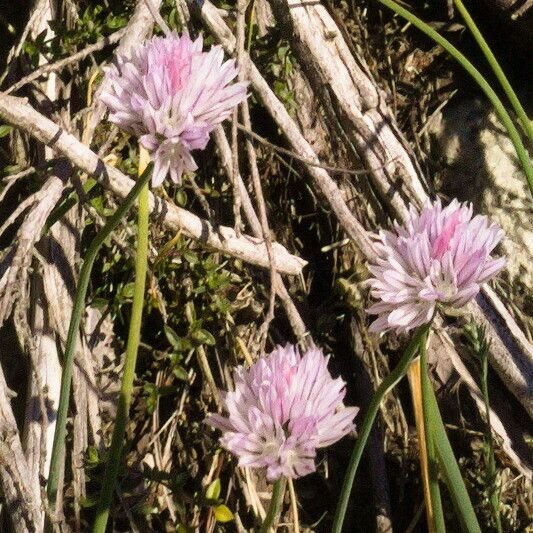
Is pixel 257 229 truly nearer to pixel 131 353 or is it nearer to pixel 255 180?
pixel 255 180

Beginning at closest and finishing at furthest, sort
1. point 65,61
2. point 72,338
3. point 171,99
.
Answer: point 171,99 → point 72,338 → point 65,61

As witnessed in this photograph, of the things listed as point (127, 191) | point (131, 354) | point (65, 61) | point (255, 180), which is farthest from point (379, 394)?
point (65, 61)

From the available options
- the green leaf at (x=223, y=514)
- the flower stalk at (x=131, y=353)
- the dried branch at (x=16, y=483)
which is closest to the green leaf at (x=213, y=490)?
the green leaf at (x=223, y=514)

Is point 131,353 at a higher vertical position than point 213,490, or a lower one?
higher

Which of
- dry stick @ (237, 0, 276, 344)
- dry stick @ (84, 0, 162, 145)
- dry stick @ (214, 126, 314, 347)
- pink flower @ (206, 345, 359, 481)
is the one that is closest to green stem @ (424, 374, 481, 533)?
pink flower @ (206, 345, 359, 481)

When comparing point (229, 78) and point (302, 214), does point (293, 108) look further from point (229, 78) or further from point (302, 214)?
point (229, 78)

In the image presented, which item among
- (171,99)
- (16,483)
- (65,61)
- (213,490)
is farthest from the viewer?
(213,490)

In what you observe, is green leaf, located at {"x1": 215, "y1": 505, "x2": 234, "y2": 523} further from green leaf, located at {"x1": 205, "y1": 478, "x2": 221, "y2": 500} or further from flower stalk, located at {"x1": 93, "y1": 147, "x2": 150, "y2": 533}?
flower stalk, located at {"x1": 93, "y1": 147, "x2": 150, "y2": 533}
